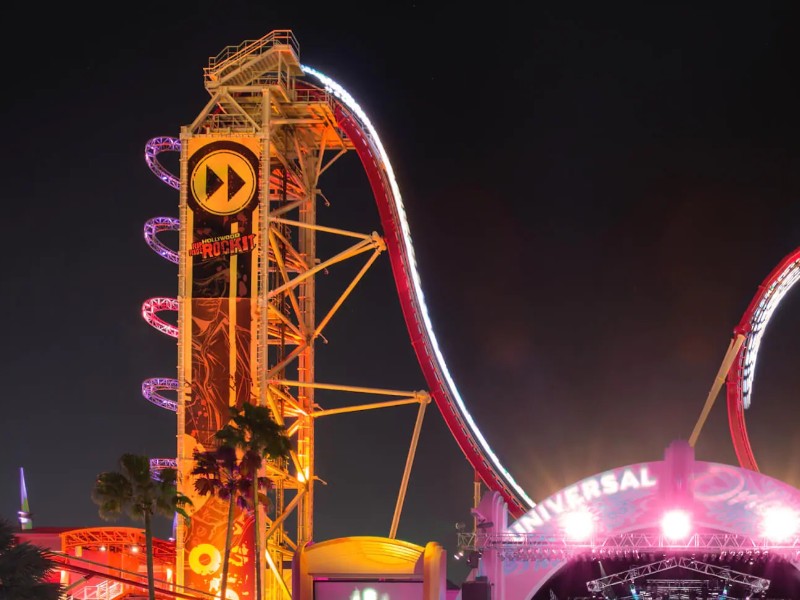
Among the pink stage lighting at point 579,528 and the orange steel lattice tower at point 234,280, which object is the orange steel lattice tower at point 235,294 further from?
the pink stage lighting at point 579,528

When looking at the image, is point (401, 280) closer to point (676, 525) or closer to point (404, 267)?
point (404, 267)

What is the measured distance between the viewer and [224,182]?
143 ft

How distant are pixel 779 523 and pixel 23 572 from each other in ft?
73.6

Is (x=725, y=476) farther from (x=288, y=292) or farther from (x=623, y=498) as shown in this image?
(x=288, y=292)

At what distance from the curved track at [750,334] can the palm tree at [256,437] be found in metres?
18.5

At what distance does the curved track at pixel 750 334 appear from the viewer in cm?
4641

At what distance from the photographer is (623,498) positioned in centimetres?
3800

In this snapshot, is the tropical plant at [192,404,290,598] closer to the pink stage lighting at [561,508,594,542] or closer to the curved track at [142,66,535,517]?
the curved track at [142,66,535,517]

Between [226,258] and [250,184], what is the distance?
2728 mm

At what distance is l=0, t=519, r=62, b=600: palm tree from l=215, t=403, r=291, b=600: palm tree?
12.5 m

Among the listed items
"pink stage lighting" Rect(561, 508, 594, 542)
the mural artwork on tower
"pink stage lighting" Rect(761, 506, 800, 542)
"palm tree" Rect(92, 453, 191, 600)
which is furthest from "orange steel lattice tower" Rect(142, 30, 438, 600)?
"pink stage lighting" Rect(761, 506, 800, 542)

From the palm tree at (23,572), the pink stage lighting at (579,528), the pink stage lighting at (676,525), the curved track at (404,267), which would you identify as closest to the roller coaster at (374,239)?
the curved track at (404,267)

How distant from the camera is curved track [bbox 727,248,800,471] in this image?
152 ft

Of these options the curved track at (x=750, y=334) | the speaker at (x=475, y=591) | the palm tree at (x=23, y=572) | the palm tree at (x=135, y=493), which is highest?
the curved track at (x=750, y=334)
